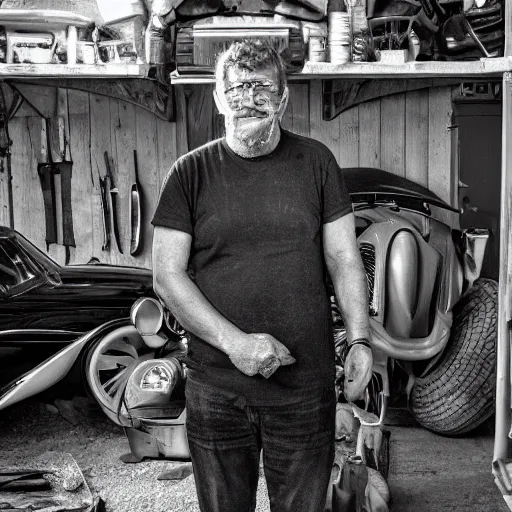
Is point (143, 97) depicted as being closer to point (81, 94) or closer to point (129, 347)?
point (81, 94)

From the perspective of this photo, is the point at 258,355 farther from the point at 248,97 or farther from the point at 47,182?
the point at 47,182

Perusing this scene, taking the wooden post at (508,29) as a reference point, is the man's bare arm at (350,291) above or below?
below

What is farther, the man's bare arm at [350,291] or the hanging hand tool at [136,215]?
the hanging hand tool at [136,215]

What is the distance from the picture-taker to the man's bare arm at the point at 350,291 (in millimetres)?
2562

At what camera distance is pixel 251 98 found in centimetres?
263

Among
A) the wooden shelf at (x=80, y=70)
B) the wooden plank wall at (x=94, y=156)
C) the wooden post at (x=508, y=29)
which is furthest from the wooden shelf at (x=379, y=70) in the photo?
the wooden plank wall at (x=94, y=156)

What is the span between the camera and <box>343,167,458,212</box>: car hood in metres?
5.32

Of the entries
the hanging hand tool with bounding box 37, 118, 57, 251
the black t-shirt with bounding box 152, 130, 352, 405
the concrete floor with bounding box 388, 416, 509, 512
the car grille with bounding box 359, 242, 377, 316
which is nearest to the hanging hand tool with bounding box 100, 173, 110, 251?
the hanging hand tool with bounding box 37, 118, 57, 251

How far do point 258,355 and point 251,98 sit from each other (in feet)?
2.56

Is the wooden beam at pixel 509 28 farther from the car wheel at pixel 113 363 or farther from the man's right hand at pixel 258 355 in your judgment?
the car wheel at pixel 113 363

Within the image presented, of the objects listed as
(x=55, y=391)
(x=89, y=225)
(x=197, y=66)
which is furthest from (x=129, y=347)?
(x=197, y=66)

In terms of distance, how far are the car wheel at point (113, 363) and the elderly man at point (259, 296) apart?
2.24 m

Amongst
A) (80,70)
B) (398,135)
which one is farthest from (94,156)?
(398,135)

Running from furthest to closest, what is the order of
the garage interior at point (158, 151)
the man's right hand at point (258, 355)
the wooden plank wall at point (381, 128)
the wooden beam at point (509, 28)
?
the wooden plank wall at point (381, 128) < the garage interior at point (158, 151) < the wooden beam at point (509, 28) < the man's right hand at point (258, 355)
